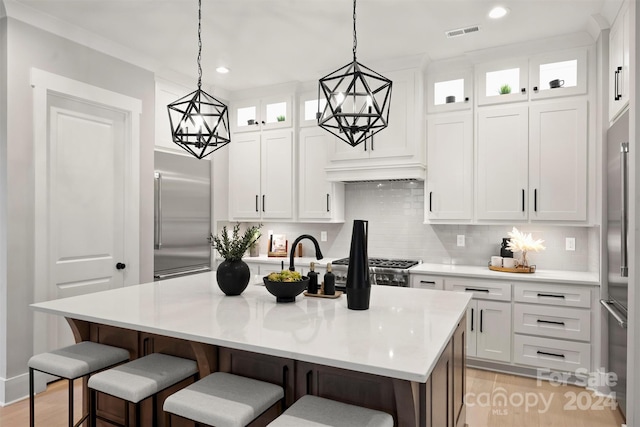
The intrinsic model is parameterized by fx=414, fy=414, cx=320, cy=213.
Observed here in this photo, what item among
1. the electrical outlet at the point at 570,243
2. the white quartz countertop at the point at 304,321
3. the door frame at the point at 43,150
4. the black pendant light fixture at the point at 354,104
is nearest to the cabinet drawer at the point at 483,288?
the electrical outlet at the point at 570,243

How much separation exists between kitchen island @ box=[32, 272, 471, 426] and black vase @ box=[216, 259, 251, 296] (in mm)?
83

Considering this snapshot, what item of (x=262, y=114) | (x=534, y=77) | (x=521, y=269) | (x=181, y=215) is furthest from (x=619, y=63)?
(x=181, y=215)

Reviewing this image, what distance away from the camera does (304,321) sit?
75.1 inches

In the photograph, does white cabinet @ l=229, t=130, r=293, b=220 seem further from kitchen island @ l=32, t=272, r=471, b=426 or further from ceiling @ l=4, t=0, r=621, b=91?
kitchen island @ l=32, t=272, r=471, b=426

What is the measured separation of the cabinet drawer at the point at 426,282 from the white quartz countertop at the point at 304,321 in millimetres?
1269

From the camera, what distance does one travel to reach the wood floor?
110 inches

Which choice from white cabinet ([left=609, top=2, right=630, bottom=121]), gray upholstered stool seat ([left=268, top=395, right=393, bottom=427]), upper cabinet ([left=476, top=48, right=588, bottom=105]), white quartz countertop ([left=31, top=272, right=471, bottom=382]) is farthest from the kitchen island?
upper cabinet ([left=476, top=48, right=588, bottom=105])

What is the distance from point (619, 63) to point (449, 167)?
1517mm

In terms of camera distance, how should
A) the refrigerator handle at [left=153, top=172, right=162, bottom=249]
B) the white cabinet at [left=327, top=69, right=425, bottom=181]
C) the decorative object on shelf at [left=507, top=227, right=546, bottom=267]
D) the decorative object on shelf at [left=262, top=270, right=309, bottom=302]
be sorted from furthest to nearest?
1. the refrigerator handle at [left=153, top=172, right=162, bottom=249]
2. the white cabinet at [left=327, top=69, right=425, bottom=181]
3. the decorative object on shelf at [left=507, top=227, right=546, bottom=267]
4. the decorative object on shelf at [left=262, top=270, right=309, bottom=302]

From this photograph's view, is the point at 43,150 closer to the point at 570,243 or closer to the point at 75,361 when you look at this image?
the point at 75,361

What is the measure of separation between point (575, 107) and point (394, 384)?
314 centimetres

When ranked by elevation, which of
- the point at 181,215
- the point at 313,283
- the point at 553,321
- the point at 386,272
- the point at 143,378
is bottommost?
the point at 553,321

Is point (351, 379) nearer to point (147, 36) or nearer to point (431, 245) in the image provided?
point (431, 245)

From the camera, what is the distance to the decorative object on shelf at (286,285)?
224 centimetres
